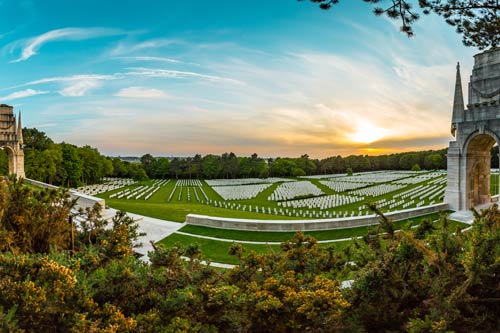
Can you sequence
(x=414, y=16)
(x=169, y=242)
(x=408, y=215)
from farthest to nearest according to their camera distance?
Answer: (x=408, y=215) < (x=169, y=242) < (x=414, y=16)

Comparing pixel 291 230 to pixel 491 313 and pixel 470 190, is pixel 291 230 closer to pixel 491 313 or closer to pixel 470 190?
pixel 491 313

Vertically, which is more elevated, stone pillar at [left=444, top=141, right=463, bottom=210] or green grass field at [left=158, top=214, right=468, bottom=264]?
stone pillar at [left=444, top=141, right=463, bottom=210]

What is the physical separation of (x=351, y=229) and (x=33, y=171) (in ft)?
134

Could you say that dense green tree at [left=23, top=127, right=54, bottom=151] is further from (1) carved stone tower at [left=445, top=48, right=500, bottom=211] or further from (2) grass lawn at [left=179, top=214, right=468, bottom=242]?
(1) carved stone tower at [left=445, top=48, right=500, bottom=211]

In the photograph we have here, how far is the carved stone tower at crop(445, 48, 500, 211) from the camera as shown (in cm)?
1628

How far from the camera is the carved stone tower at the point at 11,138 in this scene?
27156 millimetres

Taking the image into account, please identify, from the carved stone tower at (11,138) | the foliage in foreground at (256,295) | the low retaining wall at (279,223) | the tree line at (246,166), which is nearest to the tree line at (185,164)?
the tree line at (246,166)

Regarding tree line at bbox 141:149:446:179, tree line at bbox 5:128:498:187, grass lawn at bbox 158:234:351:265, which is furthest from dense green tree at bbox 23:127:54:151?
grass lawn at bbox 158:234:351:265

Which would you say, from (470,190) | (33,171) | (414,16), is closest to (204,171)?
(33,171)

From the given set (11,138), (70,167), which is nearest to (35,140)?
(70,167)

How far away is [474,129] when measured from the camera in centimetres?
1658

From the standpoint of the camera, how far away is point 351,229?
1320cm

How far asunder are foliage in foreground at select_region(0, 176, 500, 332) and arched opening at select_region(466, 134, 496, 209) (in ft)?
50.9

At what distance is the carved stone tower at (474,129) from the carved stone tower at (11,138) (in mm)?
32555
